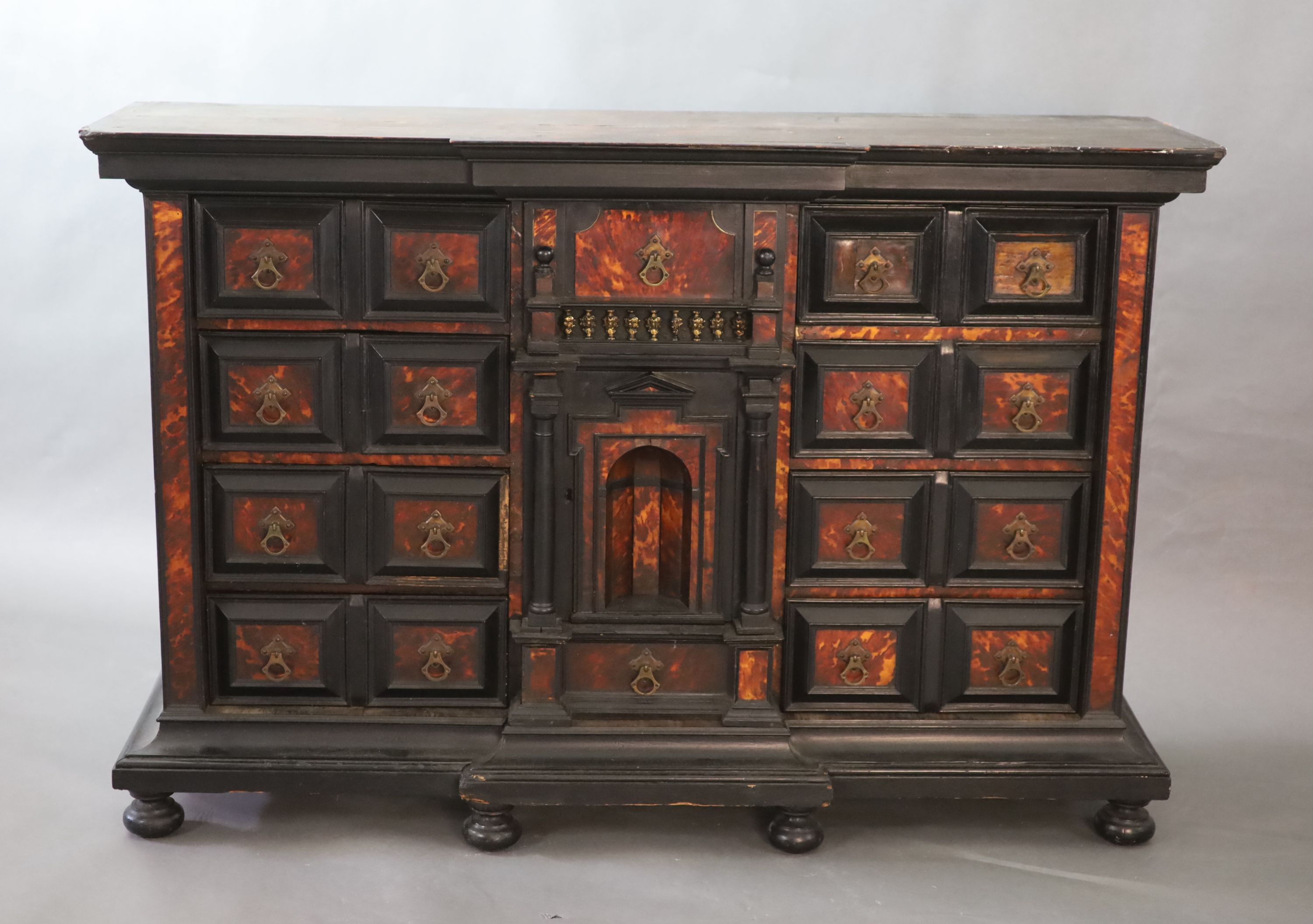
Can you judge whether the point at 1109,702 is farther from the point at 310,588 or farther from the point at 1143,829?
the point at 310,588

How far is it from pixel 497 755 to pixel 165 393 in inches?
42.1

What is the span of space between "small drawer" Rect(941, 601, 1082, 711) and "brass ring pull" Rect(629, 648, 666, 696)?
67cm

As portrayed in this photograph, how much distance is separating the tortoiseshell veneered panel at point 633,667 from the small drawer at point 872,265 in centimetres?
79

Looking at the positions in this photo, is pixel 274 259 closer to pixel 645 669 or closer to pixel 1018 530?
pixel 645 669

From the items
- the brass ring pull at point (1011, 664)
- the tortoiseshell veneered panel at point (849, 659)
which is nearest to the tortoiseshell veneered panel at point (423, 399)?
the tortoiseshell veneered panel at point (849, 659)

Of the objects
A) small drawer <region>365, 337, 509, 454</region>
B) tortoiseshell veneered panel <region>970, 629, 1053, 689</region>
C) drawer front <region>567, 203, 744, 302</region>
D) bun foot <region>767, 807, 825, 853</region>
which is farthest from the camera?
tortoiseshell veneered panel <region>970, 629, 1053, 689</region>

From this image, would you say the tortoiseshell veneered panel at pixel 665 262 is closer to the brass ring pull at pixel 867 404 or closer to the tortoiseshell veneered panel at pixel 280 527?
the brass ring pull at pixel 867 404

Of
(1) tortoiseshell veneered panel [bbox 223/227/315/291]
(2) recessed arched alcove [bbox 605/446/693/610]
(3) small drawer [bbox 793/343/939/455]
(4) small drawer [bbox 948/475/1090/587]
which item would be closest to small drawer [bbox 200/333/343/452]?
(1) tortoiseshell veneered panel [bbox 223/227/315/291]

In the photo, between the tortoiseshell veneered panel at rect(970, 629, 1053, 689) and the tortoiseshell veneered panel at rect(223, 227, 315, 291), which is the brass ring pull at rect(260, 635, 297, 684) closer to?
the tortoiseshell veneered panel at rect(223, 227, 315, 291)

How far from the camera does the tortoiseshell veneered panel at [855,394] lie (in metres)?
4.15

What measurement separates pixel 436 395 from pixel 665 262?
58 cm

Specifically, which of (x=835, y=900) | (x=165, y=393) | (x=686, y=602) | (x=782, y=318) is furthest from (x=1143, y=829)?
(x=165, y=393)

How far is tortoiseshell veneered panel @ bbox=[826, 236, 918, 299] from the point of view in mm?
4090

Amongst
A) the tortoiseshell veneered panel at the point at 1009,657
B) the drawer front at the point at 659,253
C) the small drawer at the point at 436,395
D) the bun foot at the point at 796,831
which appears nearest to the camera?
the drawer front at the point at 659,253
